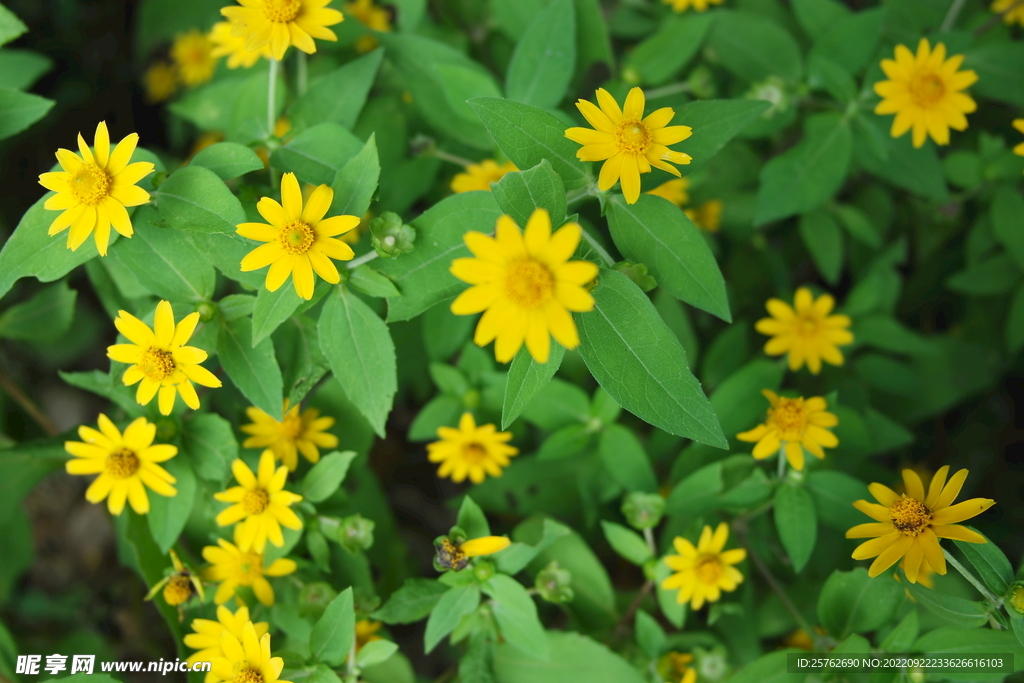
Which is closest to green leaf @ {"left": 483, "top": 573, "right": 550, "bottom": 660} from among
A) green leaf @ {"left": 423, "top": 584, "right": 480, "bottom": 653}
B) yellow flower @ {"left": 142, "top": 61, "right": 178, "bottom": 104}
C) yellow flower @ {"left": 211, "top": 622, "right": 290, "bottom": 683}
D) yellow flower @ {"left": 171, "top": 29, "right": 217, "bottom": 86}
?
green leaf @ {"left": 423, "top": 584, "right": 480, "bottom": 653}

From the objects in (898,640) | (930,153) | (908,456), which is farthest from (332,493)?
(908,456)

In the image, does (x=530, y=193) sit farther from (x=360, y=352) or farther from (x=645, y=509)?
(x=645, y=509)

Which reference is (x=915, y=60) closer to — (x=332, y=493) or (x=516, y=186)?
(x=516, y=186)

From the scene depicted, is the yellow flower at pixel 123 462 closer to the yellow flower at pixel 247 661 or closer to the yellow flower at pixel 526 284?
the yellow flower at pixel 247 661

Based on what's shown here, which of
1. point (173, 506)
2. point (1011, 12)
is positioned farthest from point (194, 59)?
point (1011, 12)

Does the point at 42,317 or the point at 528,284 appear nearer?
the point at 528,284

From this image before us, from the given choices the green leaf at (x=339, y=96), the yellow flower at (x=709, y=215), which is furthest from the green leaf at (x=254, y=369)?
the yellow flower at (x=709, y=215)
